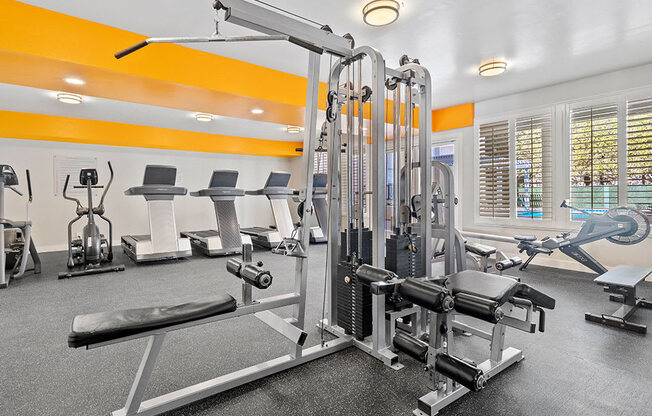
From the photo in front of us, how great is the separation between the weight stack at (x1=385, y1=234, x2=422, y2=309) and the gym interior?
2cm

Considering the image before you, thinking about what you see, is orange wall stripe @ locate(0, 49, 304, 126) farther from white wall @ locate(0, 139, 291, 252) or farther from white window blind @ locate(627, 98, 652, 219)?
white window blind @ locate(627, 98, 652, 219)

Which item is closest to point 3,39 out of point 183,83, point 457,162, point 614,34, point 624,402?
point 183,83

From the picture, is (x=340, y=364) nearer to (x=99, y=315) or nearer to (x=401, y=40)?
(x=99, y=315)

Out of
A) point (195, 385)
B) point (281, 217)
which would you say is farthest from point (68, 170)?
point (195, 385)

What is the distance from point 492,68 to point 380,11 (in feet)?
6.65

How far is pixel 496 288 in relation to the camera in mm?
1707

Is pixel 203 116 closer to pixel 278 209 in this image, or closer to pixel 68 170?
pixel 278 209

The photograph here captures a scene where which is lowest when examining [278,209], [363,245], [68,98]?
[363,245]

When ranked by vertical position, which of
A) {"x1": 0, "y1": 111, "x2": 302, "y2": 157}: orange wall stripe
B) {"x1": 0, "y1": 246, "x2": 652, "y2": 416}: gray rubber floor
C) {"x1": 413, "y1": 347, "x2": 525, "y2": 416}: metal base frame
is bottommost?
{"x1": 0, "y1": 246, "x2": 652, "y2": 416}: gray rubber floor

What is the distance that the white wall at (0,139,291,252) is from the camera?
20.5ft

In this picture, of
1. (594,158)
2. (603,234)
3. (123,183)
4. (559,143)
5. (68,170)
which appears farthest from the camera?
(123,183)

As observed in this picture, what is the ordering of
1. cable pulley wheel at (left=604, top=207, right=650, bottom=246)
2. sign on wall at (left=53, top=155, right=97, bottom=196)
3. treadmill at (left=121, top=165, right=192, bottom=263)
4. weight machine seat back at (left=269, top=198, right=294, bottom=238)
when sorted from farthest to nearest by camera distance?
sign on wall at (left=53, top=155, right=97, bottom=196)
weight machine seat back at (left=269, top=198, right=294, bottom=238)
treadmill at (left=121, top=165, right=192, bottom=263)
cable pulley wheel at (left=604, top=207, right=650, bottom=246)

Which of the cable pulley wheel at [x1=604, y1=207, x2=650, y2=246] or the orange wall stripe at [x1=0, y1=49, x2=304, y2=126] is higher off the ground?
the orange wall stripe at [x1=0, y1=49, x2=304, y2=126]

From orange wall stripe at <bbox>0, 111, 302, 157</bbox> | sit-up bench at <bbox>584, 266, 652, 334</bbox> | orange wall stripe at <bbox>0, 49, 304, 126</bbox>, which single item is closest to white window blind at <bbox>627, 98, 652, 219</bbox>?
sit-up bench at <bbox>584, 266, 652, 334</bbox>
